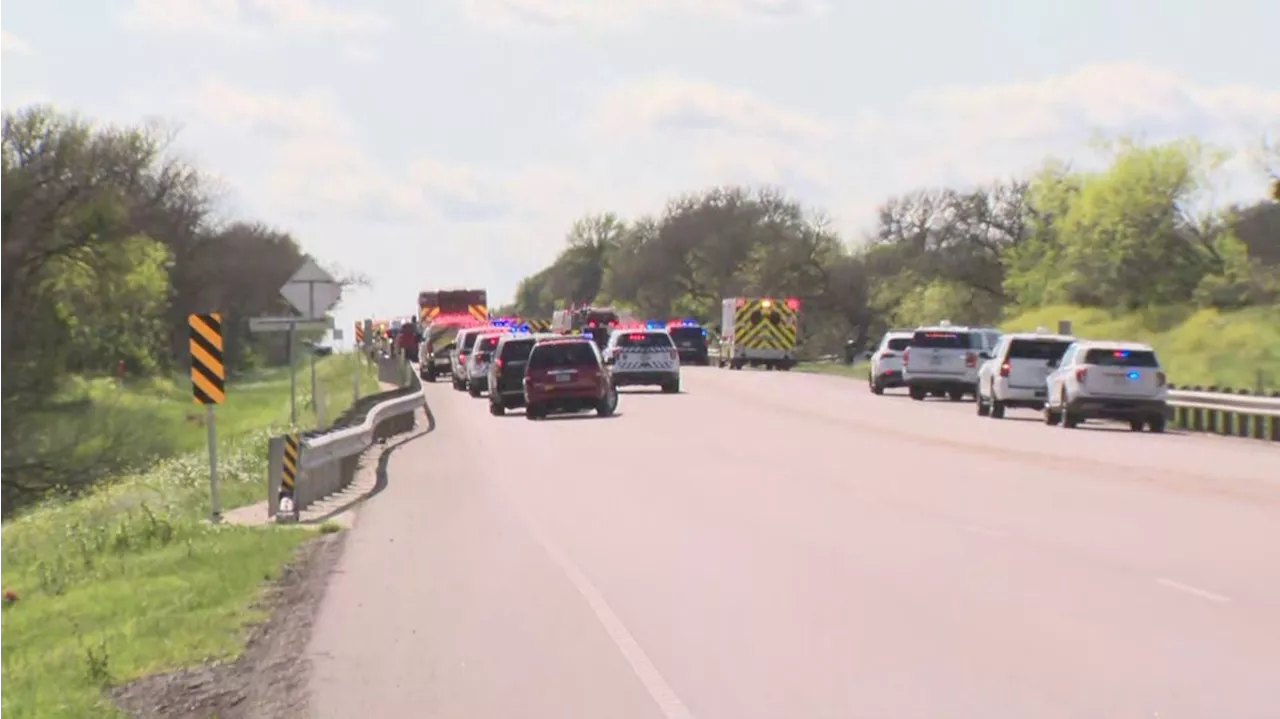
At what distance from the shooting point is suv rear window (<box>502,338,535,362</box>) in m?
47.8

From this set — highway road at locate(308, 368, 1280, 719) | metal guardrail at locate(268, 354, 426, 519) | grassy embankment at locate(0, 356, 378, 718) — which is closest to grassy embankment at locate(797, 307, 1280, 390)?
metal guardrail at locate(268, 354, 426, 519)

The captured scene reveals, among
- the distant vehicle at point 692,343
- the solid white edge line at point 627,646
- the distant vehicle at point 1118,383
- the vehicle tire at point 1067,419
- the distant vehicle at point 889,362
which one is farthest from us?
the distant vehicle at point 692,343

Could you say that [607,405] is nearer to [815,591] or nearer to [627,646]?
[815,591]

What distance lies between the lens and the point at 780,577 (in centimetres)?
1524

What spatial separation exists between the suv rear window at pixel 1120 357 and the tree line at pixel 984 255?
29.3m

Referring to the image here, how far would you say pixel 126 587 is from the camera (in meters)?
16.8

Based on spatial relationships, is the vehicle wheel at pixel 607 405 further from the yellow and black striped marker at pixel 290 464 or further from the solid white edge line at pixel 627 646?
the solid white edge line at pixel 627 646

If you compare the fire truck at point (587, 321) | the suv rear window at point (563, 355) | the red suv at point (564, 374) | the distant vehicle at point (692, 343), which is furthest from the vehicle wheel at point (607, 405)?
the distant vehicle at point (692, 343)

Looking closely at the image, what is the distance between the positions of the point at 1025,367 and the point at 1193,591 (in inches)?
1136

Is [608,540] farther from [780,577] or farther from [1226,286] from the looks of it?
[1226,286]

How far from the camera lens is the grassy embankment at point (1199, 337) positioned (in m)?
54.7

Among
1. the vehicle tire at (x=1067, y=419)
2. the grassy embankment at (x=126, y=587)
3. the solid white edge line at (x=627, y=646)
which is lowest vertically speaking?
the grassy embankment at (x=126, y=587)

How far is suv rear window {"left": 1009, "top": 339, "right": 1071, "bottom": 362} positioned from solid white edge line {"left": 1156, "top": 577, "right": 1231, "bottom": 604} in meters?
27.9

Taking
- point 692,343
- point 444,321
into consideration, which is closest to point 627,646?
point 444,321
